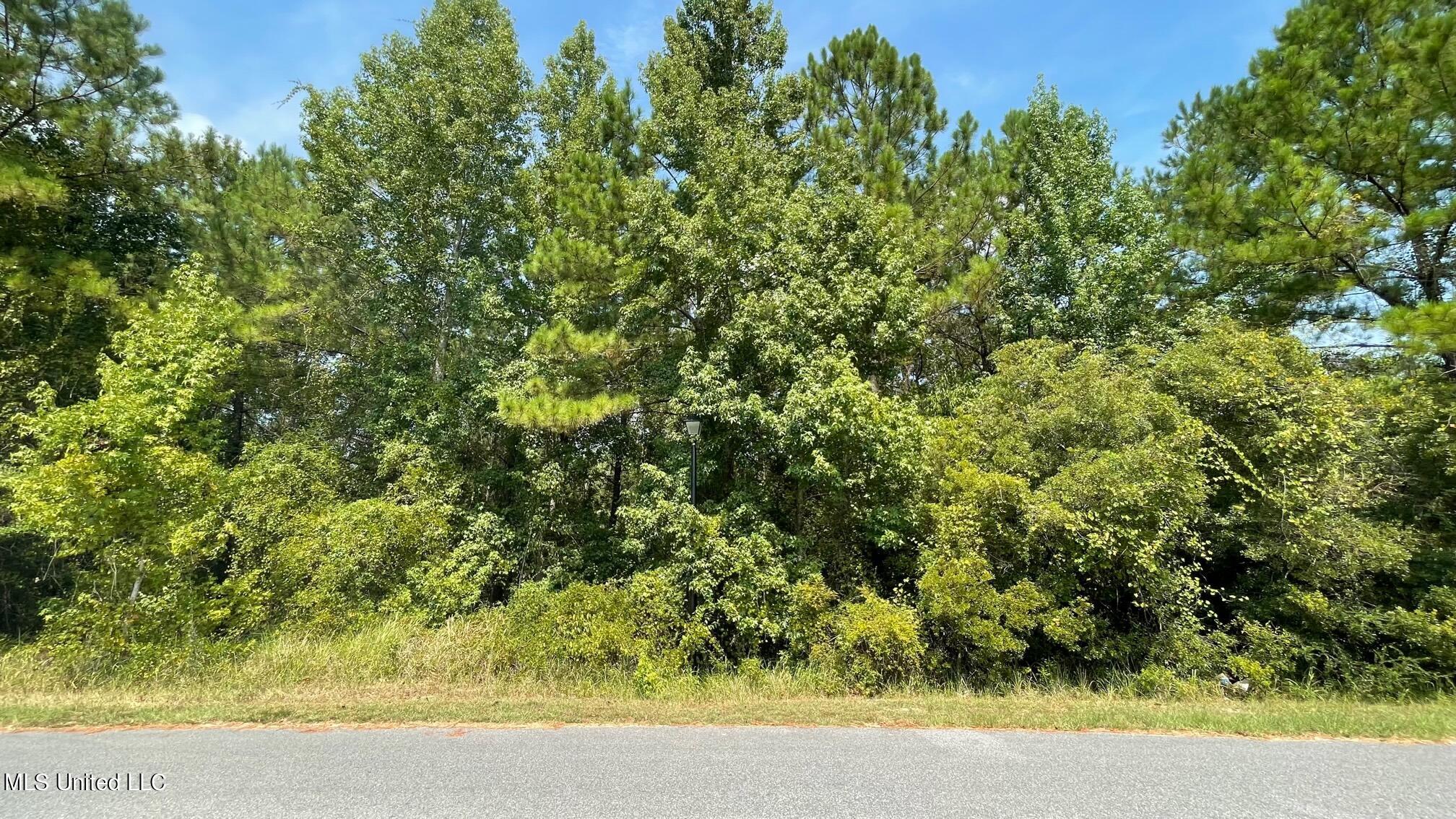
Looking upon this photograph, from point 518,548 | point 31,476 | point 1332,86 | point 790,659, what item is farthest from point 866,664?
point 1332,86

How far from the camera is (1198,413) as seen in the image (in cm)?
908

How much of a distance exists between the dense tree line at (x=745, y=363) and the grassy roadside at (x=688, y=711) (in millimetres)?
1508

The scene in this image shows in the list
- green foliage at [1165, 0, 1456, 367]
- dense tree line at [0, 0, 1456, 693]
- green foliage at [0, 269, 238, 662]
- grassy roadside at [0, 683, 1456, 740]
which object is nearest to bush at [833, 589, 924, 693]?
dense tree line at [0, 0, 1456, 693]

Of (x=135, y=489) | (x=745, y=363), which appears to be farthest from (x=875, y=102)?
(x=135, y=489)

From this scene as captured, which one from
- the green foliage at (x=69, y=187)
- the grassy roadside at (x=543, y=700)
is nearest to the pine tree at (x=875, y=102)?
the grassy roadside at (x=543, y=700)

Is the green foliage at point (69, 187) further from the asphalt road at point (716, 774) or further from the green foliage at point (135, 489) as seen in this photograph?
the asphalt road at point (716, 774)

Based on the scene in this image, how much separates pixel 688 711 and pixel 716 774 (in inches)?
73.4

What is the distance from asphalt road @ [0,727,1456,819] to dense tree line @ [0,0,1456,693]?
3.25 meters

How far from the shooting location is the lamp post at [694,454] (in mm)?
9383

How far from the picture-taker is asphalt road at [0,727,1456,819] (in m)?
3.74

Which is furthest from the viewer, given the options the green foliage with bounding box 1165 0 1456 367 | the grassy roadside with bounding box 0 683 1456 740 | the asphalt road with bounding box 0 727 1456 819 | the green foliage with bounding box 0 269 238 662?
the green foliage with bounding box 1165 0 1456 367

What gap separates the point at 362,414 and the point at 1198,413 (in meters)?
18.0

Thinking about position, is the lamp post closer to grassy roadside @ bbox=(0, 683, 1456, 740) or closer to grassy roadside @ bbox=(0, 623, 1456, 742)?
grassy roadside @ bbox=(0, 623, 1456, 742)

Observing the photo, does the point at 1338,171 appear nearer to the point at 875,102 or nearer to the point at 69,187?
the point at 875,102
